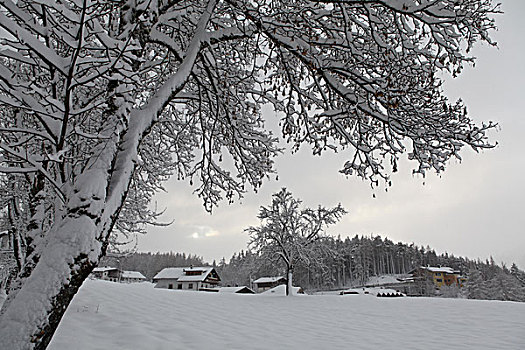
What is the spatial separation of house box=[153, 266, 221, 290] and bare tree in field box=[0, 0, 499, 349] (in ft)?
170

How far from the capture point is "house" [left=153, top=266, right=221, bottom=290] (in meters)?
54.0

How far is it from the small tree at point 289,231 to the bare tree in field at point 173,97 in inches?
672

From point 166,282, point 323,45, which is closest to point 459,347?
point 323,45

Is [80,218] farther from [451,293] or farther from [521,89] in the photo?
[451,293]

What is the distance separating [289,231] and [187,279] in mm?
37585

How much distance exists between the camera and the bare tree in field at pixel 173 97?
7.01 ft

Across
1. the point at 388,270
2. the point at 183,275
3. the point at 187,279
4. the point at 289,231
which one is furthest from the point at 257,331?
the point at 388,270

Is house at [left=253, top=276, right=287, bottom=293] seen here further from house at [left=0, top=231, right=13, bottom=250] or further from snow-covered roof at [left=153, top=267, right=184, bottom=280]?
house at [left=0, top=231, right=13, bottom=250]

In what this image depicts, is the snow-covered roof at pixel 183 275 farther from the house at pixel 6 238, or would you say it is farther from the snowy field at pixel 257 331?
the snowy field at pixel 257 331

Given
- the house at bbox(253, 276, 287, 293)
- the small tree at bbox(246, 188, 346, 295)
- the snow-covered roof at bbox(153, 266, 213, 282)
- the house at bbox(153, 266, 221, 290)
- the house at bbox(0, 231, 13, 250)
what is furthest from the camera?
the house at bbox(253, 276, 287, 293)

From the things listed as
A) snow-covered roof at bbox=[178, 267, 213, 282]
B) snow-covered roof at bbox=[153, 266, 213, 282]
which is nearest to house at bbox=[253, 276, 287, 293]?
snow-covered roof at bbox=[178, 267, 213, 282]

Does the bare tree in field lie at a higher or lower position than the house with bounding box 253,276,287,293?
higher

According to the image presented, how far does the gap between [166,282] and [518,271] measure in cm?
6724

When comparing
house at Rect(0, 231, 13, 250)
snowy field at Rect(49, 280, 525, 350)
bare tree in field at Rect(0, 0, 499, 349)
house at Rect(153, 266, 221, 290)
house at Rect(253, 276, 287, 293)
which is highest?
bare tree in field at Rect(0, 0, 499, 349)
